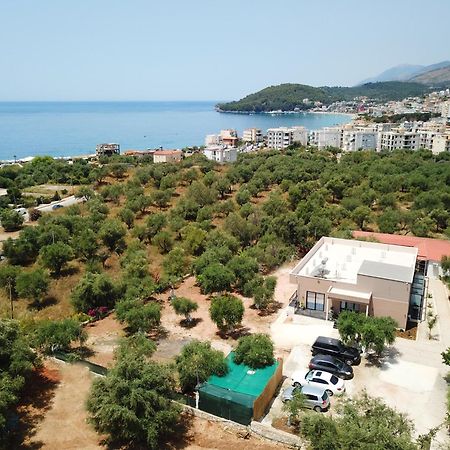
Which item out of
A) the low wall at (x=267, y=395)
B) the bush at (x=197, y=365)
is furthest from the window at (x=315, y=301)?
the bush at (x=197, y=365)

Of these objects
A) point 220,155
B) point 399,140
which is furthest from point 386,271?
point 399,140

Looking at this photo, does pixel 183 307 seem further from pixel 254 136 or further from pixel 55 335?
pixel 254 136

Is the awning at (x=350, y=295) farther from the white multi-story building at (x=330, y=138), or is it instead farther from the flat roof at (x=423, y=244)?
the white multi-story building at (x=330, y=138)

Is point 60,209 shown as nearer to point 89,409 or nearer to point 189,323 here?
point 189,323

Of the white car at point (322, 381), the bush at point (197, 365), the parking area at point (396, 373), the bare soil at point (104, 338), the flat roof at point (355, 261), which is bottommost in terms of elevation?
the bare soil at point (104, 338)

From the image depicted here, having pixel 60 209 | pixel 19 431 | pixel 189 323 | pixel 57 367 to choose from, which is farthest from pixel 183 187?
pixel 19 431
